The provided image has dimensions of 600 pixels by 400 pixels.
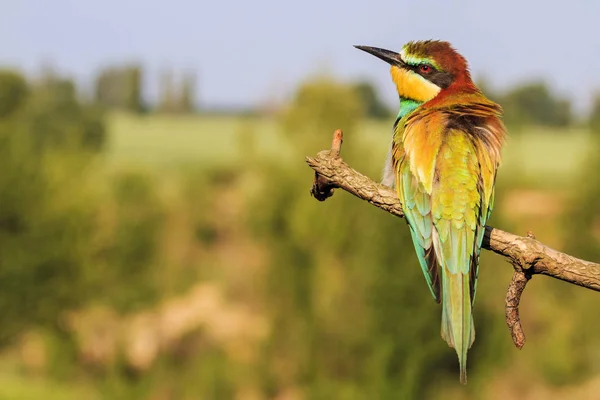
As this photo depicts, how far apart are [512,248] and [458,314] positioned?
0.88ft

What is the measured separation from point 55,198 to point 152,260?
3.56 meters

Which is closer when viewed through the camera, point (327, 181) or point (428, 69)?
point (327, 181)

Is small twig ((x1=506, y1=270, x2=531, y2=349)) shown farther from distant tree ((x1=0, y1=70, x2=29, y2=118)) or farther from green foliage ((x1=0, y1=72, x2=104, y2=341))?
distant tree ((x1=0, y1=70, x2=29, y2=118))

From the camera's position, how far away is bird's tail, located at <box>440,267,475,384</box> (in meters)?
1.81

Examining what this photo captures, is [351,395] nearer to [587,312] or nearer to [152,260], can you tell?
[587,312]

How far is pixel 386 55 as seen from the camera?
2.66 metres

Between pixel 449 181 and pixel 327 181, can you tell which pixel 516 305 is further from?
pixel 327 181

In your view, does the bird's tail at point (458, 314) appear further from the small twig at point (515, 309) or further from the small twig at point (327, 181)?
the small twig at point (327, 181)

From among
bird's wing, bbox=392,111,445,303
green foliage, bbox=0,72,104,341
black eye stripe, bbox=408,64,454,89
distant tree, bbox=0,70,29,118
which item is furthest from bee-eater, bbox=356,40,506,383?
distant tree, bbox=0,70,29,118

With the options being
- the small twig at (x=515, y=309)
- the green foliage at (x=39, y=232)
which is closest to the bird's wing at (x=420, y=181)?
the small twig at (x=515, y=309)

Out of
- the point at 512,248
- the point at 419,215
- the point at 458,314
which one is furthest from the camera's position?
the point at 419,215

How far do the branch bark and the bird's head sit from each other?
54 centimetres

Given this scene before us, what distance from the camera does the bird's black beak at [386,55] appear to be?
263 cm

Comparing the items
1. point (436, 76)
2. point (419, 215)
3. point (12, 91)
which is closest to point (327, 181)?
point (419, 215)
